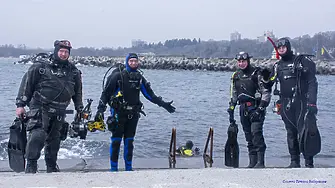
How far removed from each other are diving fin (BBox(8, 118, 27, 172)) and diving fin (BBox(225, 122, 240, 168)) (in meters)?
2.62

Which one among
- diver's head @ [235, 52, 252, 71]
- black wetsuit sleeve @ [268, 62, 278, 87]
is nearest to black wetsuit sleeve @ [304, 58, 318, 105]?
black wetsuit sleeve @ [268, 62, 278, 87]

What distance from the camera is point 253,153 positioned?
18.5 ft

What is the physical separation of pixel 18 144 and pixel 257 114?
285 cm

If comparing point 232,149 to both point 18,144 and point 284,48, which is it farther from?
point 18,144

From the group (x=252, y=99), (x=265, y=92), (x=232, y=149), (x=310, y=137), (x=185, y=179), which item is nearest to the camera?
(x=185, y=179)

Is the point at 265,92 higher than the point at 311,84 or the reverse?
the reverse

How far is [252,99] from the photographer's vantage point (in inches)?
217

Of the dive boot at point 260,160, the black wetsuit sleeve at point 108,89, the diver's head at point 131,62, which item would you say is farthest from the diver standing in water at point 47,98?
the dive boot at point 260,160

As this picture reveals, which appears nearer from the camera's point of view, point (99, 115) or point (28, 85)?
point (28, 85)

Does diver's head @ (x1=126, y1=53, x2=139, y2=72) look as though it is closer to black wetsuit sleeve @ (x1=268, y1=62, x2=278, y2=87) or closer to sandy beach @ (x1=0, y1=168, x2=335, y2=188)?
sandy beach @ (x1=0, y1=168, x2=335, y2=188)

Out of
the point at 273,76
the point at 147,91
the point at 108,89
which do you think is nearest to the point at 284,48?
the point at 273,76

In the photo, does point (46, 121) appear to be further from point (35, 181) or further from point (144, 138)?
point (144, 138)

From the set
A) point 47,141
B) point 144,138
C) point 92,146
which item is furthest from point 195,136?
point 47,141

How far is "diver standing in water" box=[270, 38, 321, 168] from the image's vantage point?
16.8 feet
